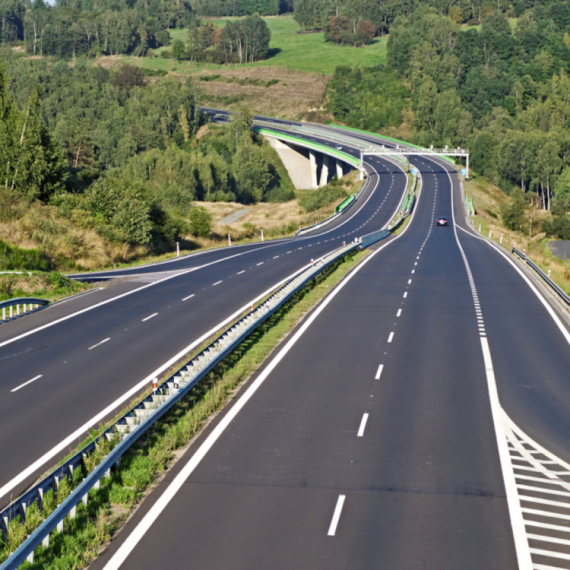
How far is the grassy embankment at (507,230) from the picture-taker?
5996 cm

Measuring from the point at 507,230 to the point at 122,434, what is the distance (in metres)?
84.5

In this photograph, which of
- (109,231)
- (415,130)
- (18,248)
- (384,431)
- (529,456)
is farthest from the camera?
(415,130)

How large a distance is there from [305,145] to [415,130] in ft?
112

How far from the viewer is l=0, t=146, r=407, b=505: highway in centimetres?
1862

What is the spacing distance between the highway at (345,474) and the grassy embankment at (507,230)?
2525cm

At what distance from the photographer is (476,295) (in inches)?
1577

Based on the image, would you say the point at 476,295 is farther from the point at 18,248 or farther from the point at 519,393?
the point at 18,248

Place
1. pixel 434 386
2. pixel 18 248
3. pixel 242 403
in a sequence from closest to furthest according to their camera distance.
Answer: pixel 242 403 < pixel 434 386 < pixel 18 248

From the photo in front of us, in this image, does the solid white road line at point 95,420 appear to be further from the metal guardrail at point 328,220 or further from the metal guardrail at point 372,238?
the metal guardrail at point 328,220

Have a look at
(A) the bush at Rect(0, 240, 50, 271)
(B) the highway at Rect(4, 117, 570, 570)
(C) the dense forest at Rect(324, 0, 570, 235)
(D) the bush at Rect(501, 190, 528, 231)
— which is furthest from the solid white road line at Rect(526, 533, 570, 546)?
(C) the dense forest at Rect(324, 0, 570, 235)

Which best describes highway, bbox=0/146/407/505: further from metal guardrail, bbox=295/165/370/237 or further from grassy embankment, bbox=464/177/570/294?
metal guardrail, bbox=295/165/370/237

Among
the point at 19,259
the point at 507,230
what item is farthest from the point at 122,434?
the point at 507,230

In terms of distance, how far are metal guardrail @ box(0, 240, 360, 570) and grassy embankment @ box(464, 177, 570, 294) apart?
27500 mm

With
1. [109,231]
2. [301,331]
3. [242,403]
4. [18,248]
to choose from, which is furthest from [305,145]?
[242,403]
